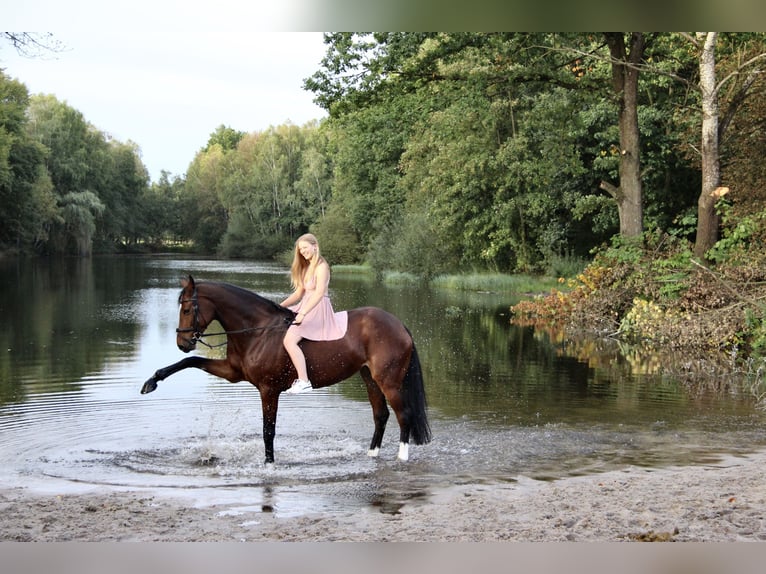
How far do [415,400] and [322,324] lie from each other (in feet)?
2.85

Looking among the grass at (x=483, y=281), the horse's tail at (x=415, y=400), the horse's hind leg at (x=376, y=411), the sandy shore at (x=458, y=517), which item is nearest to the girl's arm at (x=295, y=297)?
the horse's hind leg at (x=376, y=411)

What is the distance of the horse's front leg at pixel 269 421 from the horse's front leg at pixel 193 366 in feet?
0.96

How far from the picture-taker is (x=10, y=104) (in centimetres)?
1834

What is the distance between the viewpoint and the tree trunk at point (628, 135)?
54.6ft

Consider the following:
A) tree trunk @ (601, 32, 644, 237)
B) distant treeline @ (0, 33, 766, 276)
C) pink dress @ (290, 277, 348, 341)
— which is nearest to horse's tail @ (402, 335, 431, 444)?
pink dress @ (290, 277, 348, 341)

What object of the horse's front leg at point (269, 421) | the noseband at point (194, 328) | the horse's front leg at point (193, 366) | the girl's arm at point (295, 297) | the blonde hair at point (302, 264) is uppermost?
the blonde hair at point (302, 264)

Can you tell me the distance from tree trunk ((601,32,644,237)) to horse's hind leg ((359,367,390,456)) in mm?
10461

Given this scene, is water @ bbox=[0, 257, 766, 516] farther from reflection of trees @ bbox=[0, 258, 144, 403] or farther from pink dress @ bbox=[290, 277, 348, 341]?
pink dress @ bbox=[290, 277, 348, 341]

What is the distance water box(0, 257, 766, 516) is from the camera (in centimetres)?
651

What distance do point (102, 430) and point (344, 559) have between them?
4.03m

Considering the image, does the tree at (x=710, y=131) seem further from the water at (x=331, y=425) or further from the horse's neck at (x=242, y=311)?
the horse's neck at (x=242, y=311)

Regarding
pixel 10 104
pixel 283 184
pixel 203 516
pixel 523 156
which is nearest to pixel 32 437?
pixel 203 516

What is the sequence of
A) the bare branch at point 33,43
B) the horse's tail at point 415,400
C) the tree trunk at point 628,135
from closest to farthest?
the horse's tail at point 415,400, the bare branch at point 33,43, the tree trunk at point 628,135

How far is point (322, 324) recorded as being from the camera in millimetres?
7090
